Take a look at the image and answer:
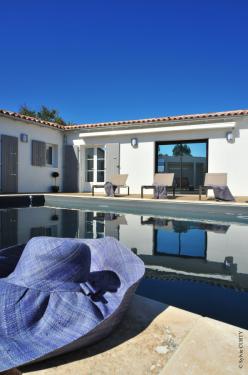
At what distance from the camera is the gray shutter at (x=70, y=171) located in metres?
13.6

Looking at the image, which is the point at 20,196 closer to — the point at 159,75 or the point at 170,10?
the point at 170,10

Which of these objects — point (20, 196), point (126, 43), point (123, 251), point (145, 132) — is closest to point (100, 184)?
point (145, 132)

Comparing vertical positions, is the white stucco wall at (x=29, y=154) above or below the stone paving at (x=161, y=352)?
above

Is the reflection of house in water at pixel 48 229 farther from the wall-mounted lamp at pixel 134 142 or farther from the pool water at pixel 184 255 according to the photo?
the wall-mounted lamp at pixel 134 142

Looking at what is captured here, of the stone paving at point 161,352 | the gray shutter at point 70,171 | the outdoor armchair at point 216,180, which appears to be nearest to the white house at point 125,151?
the gray shutter at point 70,171

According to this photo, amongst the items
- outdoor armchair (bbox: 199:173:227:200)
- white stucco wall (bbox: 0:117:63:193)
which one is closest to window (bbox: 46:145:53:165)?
white stucco wall (bbox: 0:117:63:193)

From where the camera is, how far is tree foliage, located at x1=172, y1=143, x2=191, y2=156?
40.1ft

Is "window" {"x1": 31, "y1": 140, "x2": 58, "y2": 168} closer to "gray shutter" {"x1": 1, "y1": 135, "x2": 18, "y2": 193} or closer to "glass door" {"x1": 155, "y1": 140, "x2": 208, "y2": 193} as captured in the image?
"gray shutter" {"x1": 1, "y1": 135, "x2": 18, "y2": 193}

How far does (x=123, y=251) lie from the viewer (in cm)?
205

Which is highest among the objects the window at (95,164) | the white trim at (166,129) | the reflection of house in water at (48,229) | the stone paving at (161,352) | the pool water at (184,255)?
the white trim at (166,129)

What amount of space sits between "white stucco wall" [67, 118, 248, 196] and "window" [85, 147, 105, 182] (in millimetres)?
332

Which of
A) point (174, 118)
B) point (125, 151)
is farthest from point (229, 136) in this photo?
point (125, 151)

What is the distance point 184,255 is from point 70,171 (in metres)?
10.2

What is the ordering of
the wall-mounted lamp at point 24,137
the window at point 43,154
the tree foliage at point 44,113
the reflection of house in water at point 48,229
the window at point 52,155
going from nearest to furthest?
the reflection of house in water at point 48,229, the wall-mounted lamp at point 24,137, the window at point 43,154, the window at point 52,155, the tree foliage at point 44,113
